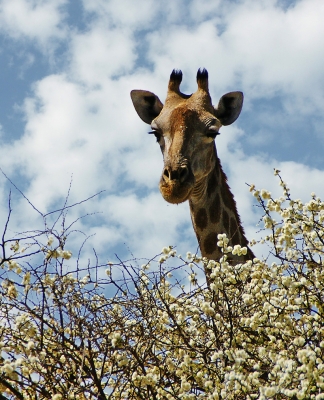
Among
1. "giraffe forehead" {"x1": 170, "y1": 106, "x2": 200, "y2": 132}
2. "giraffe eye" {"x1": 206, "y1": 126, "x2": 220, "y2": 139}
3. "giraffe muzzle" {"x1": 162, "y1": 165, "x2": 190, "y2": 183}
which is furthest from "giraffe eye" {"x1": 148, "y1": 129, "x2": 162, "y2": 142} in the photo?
"giraffe muzzle" {"x1": 162, "y1": 165, "x2": 190, "y2": 183}

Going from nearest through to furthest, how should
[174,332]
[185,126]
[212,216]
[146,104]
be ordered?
[174,332] < [185,126] < [212,216] < [146,104]

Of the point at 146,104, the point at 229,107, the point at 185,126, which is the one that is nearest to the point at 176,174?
the point at 185,126

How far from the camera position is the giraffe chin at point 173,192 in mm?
7562

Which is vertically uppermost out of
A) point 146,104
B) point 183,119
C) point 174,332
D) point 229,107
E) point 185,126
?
point 146,104

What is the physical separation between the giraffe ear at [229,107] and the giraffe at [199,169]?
0.03 meters

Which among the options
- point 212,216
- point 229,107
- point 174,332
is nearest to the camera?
point 174,332

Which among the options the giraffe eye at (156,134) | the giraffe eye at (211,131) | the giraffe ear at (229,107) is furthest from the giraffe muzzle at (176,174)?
the giraffe ear at (229,107)

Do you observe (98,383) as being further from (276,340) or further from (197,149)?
(197,149)

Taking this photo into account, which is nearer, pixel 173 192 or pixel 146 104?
pixel 173 192

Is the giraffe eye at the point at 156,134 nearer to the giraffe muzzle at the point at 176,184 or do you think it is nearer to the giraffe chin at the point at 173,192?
the giraffe muzzle at the point at 176,184

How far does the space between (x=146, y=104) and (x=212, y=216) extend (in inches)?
78.7

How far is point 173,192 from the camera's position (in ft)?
24.8

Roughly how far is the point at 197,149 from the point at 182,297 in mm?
2532

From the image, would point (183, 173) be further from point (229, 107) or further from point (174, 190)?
point (229, 107)
